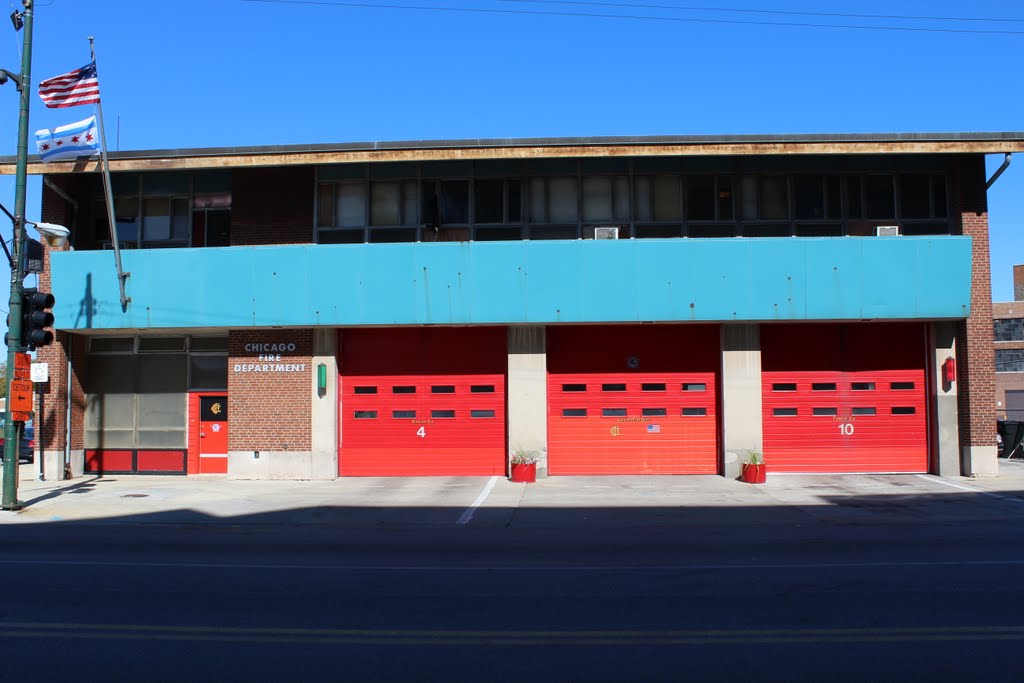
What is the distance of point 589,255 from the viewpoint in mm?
19062

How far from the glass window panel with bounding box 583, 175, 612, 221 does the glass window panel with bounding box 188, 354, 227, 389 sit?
10358 millimetres

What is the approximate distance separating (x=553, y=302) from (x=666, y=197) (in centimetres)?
430

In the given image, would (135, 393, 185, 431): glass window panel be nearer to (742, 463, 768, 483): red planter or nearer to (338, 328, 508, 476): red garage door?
(338, 328, 508, 476): red garage door

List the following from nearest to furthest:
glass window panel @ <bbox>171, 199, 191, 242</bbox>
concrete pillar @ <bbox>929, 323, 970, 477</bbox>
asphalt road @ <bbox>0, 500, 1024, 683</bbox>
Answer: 1. asphalt road @ <bbox>0, 500, 1024, 683</bbox>
2. concrete pillar @ <bbox>929, 323, 970, 477</bbox>
3. glass window panel @ <bbox>171, 199, 191, 242</bbox>

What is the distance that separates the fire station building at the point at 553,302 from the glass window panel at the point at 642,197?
0.19 ft

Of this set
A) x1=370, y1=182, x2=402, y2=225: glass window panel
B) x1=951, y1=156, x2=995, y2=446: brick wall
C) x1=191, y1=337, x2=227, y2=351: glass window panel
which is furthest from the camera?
x1=191, y1=337, x2=227, y2=351: glass window panel

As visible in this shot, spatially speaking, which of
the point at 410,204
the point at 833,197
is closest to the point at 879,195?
the point at 833,197

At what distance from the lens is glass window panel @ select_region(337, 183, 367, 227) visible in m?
20.7

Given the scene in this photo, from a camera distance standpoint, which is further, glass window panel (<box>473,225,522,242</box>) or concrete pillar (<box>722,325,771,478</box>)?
glass window panel (<box>473,225,522,242</box>)

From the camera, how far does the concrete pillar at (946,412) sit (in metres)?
19.6

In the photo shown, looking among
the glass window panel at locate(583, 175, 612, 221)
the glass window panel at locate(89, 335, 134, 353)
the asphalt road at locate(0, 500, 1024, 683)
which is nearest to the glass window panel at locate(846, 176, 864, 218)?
the glass window panel at locate(583, 175, 612, 221)

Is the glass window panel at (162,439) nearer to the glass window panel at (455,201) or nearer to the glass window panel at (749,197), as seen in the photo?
the glass window panel at (455,201)

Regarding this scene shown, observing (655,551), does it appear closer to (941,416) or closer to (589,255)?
(589,255)

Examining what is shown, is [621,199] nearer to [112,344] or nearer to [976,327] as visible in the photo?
[976,327]
